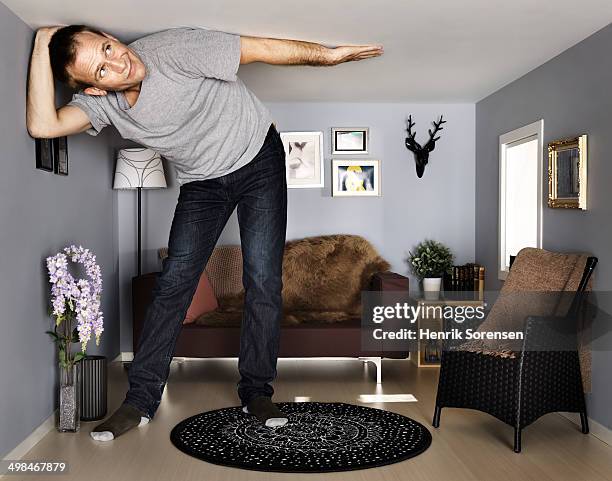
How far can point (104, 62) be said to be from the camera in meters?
3.05

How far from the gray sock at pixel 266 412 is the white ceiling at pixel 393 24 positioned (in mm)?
1761

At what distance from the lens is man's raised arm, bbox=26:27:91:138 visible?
10.8 ft

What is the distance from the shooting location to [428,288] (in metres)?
5.57

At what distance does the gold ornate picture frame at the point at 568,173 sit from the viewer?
382 centimetres

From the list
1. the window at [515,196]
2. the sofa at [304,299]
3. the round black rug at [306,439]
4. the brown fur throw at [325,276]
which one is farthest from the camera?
the brown fur throw at [325,276]

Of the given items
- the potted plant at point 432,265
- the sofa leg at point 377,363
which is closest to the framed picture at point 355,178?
the potted plant at point 432,265


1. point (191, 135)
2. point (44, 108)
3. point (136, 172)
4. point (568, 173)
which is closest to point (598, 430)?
point (568, 173)

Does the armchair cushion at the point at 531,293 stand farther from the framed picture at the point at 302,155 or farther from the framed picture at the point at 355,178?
the framed picture at the point at 302,155

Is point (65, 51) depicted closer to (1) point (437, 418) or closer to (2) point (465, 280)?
(1) point (437, 418)

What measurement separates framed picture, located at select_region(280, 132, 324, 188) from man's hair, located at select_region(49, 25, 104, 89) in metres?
2.65

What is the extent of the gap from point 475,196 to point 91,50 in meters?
3.62

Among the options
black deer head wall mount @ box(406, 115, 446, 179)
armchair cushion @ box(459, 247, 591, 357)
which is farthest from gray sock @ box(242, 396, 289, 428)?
black deer head wall mount @ box(406, 115, 446, 179)

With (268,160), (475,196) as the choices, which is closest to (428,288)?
(475,196)

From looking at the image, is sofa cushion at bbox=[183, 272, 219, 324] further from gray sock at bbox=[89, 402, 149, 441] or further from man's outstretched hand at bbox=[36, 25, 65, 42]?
man's outstretched hand at bbox=[36, 25, 65, 42]
